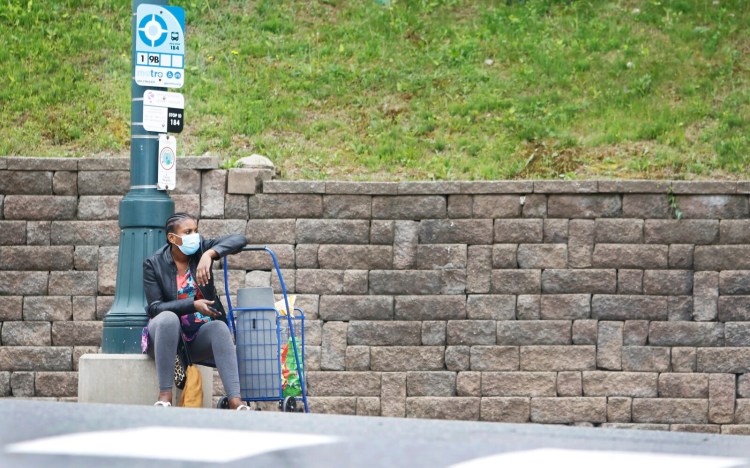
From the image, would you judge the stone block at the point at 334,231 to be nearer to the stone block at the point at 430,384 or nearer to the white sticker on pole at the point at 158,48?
the stone block at the point at 430,384

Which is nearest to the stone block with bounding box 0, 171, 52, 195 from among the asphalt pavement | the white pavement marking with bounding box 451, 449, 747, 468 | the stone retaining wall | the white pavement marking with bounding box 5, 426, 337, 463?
the stone retaining wall

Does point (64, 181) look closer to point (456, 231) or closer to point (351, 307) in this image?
point (351, 307)

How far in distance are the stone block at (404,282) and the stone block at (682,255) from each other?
1.88 m

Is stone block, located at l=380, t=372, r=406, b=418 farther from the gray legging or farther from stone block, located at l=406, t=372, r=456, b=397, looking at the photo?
the gray legging

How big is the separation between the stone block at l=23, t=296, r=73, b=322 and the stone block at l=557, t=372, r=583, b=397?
4.01 meters

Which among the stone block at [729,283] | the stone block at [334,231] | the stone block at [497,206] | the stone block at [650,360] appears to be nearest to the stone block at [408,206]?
the stone block at [334,231]

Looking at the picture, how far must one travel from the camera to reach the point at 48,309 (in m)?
9.73

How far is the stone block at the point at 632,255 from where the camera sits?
31.3 ft

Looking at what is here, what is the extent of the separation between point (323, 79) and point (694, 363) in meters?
4.84

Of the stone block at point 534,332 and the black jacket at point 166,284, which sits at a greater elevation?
the black jacket at point 166,284

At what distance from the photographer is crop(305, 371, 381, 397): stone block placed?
9.52m

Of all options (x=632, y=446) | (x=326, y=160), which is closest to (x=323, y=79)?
(x=326, y=160)

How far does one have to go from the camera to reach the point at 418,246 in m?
9.74

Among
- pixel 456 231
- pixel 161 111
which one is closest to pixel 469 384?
pixel 456 231
